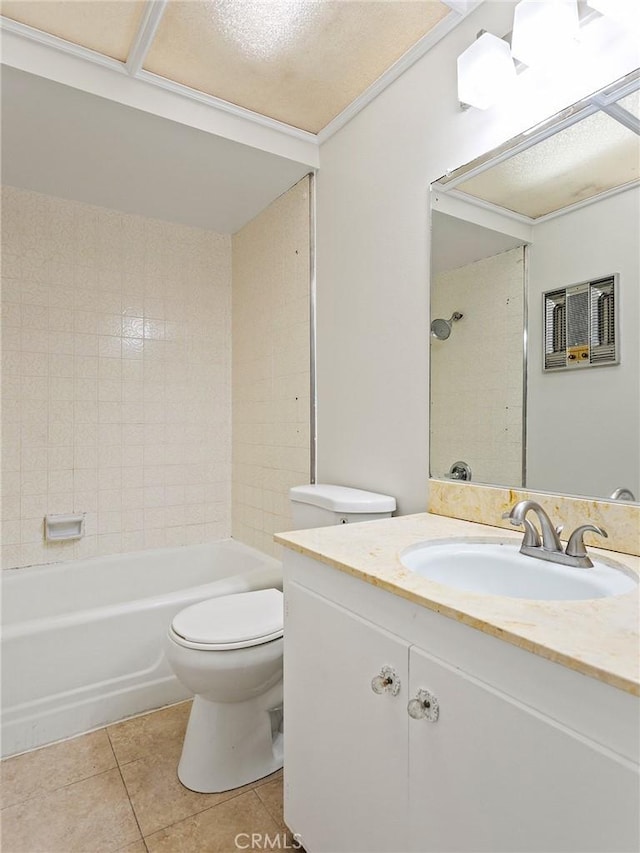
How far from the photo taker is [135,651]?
197cm

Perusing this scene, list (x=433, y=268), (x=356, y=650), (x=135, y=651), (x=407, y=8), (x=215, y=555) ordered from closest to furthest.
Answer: (x=356, y=650) < (x=407, y=8) < (x=433, y=268) < (x=135, y=651) < (x=215, y=555)

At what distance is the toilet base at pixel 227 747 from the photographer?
155 centimetres

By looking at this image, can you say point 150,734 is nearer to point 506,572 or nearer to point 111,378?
point 506,572

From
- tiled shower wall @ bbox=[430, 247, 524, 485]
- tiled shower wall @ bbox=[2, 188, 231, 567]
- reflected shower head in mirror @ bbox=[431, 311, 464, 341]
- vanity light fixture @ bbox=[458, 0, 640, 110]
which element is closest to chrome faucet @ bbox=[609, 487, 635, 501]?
tiled shower wall @ bbox=[430, 247, 524, 485]

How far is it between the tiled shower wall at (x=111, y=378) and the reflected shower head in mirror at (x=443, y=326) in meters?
1.69

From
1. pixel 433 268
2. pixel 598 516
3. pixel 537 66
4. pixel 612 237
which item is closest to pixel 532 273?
pixel 612 237

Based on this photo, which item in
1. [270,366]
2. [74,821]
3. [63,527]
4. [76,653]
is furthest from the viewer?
[270,366]

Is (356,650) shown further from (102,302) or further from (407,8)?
(102,302)

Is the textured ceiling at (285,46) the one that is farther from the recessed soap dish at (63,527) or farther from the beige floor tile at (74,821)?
the beige floor tile at (74,821)

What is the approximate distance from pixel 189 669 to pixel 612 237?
1.63 metres

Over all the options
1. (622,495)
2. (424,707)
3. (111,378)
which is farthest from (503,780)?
(111,378)

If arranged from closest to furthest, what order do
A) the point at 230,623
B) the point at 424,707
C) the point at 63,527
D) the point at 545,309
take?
the point at 424,707
the point at 545,309
the point at 230,623
the point at 63,527

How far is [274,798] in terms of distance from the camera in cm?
151

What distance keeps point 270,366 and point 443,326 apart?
122cm
